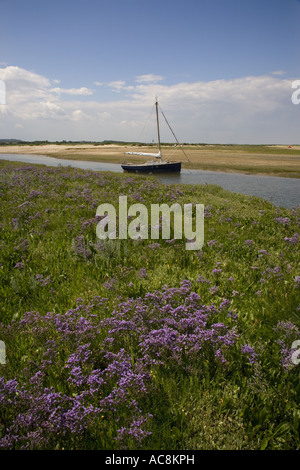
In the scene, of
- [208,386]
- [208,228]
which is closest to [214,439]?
[208,386]

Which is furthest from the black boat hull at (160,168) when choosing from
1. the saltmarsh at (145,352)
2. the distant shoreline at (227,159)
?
the saltmarsh at (145,352)

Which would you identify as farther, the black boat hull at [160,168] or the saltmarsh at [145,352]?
the black boat hull at [160,168]

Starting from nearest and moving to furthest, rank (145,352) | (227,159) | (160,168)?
(145,352)
(160,168)
(227,159)

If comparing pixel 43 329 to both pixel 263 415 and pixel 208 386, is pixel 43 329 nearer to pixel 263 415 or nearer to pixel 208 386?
pixel 208 386

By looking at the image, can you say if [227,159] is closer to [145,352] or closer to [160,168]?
[160,168]

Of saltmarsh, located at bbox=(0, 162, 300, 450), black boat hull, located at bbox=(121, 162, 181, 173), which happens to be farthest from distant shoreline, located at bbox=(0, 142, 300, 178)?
saltmarsh, located at bbox=(0, 162, 300, 450)

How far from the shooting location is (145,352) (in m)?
3.73

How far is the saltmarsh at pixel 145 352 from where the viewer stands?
113 inches

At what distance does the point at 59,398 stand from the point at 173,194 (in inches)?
503

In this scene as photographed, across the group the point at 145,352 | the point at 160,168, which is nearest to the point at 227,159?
the point at 160,168

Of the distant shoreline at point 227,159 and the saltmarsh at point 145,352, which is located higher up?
the distant shoreline at point 227,159

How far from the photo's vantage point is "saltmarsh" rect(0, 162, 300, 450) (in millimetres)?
2875

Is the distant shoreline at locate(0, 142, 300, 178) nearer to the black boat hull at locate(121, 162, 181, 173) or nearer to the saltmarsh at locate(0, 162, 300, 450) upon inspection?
the black boat hull at locate(121, 162, 181, 173)

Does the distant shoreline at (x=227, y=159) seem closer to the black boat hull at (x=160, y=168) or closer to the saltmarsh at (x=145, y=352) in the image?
the black boat hull at (x=160, y=168)
